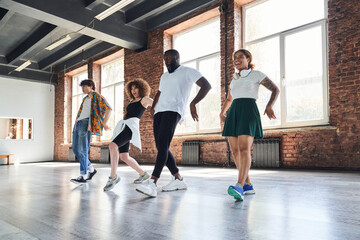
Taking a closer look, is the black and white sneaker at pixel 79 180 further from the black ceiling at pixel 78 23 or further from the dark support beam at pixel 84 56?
the dark support beam at pixel 84 56

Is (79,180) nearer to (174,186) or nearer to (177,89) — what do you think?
(174,186)

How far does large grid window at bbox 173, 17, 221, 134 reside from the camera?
7.21 m

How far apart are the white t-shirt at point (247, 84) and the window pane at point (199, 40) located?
4993 millimetres

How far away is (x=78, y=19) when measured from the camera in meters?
6.82

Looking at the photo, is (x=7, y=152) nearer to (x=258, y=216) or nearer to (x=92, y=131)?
(x=92, y=131)

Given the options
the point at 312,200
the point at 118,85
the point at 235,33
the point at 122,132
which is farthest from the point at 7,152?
the point at 312,200

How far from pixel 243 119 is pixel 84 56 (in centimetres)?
974

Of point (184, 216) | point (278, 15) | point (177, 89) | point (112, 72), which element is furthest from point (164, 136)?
point (112, 72)

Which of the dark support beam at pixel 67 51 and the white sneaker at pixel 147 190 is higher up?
the dark support beam at pixel 67 51

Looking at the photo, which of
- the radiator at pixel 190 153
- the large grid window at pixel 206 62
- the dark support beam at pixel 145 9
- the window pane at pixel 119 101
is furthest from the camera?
the window pane at pixel 119 101

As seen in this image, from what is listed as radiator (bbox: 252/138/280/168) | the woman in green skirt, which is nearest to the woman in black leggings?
the woman in green skirt

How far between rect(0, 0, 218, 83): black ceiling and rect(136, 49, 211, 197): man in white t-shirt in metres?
4.38

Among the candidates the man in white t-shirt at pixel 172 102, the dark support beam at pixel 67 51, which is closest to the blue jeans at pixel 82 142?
the man in white t-shirt at pixel 172 102

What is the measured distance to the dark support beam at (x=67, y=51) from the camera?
932 cm
